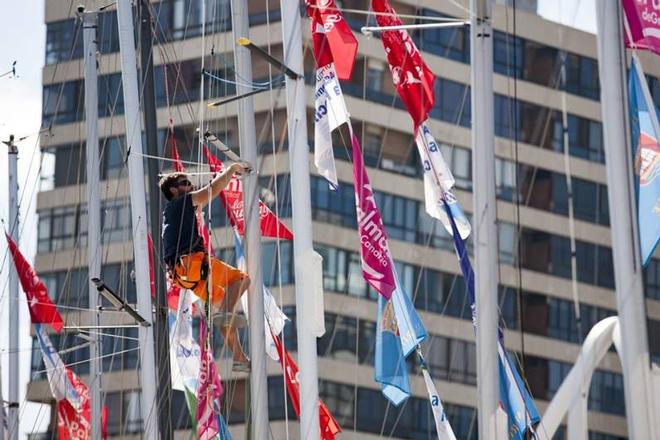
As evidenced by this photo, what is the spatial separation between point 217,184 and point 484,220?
3488 mm

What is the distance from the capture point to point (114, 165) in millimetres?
69000

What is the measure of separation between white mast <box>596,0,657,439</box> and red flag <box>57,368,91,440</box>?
64.1 feet

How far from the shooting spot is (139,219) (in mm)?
29156

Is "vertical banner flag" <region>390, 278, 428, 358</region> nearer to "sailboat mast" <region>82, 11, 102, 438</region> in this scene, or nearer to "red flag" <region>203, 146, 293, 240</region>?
"red flag" <region>203, 146, 293, 240</region>

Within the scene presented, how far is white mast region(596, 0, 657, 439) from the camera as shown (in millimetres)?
16594

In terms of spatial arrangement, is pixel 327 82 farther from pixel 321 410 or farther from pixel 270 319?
pixel 270 319

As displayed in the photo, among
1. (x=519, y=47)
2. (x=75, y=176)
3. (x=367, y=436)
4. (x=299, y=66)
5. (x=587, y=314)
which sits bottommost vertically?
(x=299, y=66)

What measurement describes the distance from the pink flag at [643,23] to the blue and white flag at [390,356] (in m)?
7.09

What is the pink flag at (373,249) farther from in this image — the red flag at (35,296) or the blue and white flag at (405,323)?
the red flag at (35,296)

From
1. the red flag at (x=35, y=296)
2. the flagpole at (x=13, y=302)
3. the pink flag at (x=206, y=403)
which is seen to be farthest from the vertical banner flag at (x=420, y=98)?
the flagpole at (x=13, y=302)

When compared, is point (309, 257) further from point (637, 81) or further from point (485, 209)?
point (637, 81)

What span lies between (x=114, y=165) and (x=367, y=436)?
526 inches

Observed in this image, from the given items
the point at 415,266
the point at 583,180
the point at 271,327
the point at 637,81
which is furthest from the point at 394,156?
the point at 637,81

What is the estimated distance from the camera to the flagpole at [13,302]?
3819 centimetres
